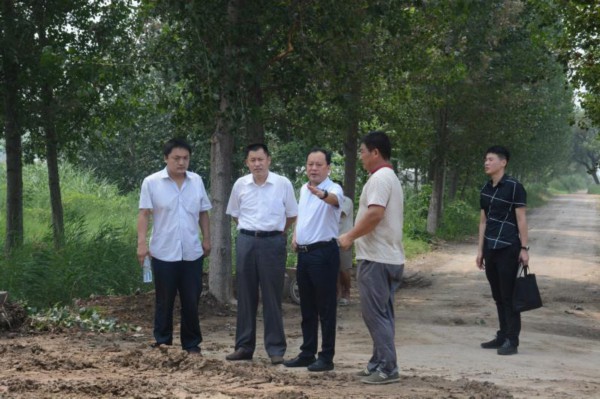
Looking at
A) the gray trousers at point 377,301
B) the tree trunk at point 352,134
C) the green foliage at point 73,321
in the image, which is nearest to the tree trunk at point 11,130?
the green foliage at point 73,321

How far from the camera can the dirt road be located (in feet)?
24.0

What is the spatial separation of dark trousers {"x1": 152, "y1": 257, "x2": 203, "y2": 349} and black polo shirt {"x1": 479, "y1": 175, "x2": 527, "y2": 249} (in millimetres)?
3121

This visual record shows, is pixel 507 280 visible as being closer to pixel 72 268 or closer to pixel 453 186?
pixel 72 268

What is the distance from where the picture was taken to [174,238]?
914 cm

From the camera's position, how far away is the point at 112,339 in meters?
10.2

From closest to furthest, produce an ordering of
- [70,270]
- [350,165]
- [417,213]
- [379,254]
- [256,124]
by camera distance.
Answer: [379,254], [70,270], [256,124], [350,165], [417,213]

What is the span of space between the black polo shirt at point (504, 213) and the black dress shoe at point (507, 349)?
99 cm

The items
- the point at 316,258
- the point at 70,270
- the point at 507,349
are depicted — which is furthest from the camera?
the point at 70,270

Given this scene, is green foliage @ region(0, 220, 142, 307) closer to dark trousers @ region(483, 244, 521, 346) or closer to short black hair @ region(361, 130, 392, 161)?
dark trousers @ region(483, 244, 521, 346)

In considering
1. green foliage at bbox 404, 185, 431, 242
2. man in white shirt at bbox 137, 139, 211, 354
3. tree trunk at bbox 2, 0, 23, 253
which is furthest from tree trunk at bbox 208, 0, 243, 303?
green foliage at bbox 404, 185, 431, 242

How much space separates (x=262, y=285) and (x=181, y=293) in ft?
2.53

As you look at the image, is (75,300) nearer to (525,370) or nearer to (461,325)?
(461,325)

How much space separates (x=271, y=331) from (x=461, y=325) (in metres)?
4.35

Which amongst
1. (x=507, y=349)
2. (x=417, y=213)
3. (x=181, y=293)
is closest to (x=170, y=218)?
(x=181, y=293)
